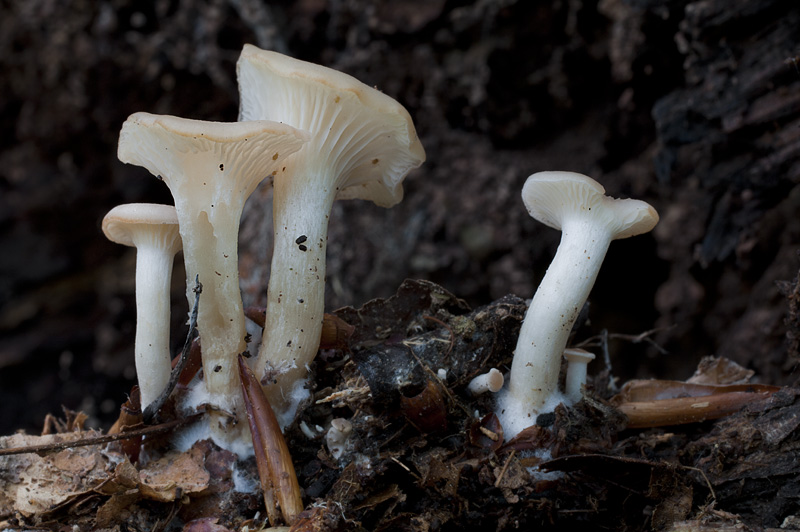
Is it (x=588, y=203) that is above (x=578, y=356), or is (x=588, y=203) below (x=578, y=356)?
above

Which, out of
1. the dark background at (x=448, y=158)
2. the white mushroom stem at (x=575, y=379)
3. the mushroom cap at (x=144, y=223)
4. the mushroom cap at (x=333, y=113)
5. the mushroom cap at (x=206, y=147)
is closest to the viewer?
the mushroom cap at (x=206, y=147)

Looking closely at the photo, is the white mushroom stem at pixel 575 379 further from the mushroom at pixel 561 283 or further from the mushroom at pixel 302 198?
the mushroom at pixel 302 198

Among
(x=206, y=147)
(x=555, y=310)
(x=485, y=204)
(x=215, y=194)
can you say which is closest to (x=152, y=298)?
(x=215, y=194)

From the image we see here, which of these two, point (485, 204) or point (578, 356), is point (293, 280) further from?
point (485, 204)

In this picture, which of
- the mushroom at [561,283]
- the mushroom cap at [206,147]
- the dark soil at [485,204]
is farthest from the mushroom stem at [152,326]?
the mushroom at [561,283]

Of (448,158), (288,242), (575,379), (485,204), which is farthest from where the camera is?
(448,158)

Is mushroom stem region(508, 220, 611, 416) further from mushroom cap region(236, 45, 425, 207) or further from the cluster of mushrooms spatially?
mushroom cap region(236, 45, 425, 207)

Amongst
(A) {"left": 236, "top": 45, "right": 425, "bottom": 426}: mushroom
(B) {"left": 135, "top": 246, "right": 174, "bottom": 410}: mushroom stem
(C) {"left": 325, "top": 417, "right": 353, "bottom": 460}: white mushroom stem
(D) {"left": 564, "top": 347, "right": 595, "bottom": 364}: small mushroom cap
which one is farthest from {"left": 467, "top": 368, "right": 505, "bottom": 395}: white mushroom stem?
(B) {"left": 135, "top": 246, "right": 174, "bottom": 410}: mushroom stem
